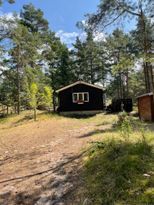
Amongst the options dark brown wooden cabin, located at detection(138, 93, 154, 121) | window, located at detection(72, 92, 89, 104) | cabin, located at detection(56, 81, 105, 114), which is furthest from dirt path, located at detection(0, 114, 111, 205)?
window, located at detection(72, 92, 89, 104)

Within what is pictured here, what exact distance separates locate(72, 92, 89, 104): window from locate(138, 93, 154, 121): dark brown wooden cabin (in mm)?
9858

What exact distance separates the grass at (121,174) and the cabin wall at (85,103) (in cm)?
2434

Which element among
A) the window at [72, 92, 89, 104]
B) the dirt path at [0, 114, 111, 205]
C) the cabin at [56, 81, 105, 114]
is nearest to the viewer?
the dirt path at [0, 114, 111, 205]

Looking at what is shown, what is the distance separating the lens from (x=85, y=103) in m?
32.2

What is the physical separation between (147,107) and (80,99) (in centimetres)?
1197

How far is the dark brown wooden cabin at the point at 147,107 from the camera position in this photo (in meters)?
20.4

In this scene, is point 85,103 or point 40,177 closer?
point 40,177

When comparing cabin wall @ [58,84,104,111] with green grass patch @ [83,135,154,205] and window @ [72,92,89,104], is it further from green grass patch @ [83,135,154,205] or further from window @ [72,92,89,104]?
green grass patch @ [83,135,154,205]

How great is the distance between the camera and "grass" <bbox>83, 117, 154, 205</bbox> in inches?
196

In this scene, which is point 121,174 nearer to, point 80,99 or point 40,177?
point 40,177

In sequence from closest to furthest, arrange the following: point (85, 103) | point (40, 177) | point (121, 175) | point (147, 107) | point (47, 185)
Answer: point (121, 175) < point (47, 185) < point (40, 177) < point (147, 107) < point (85, 103)

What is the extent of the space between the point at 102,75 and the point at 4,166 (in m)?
40.0

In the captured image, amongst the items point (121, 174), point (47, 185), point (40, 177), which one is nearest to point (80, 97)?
point (40, 177)

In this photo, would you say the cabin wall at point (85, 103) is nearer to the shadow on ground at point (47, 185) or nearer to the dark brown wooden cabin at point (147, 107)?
the dark brown wooden cabin at point (147, 107)
